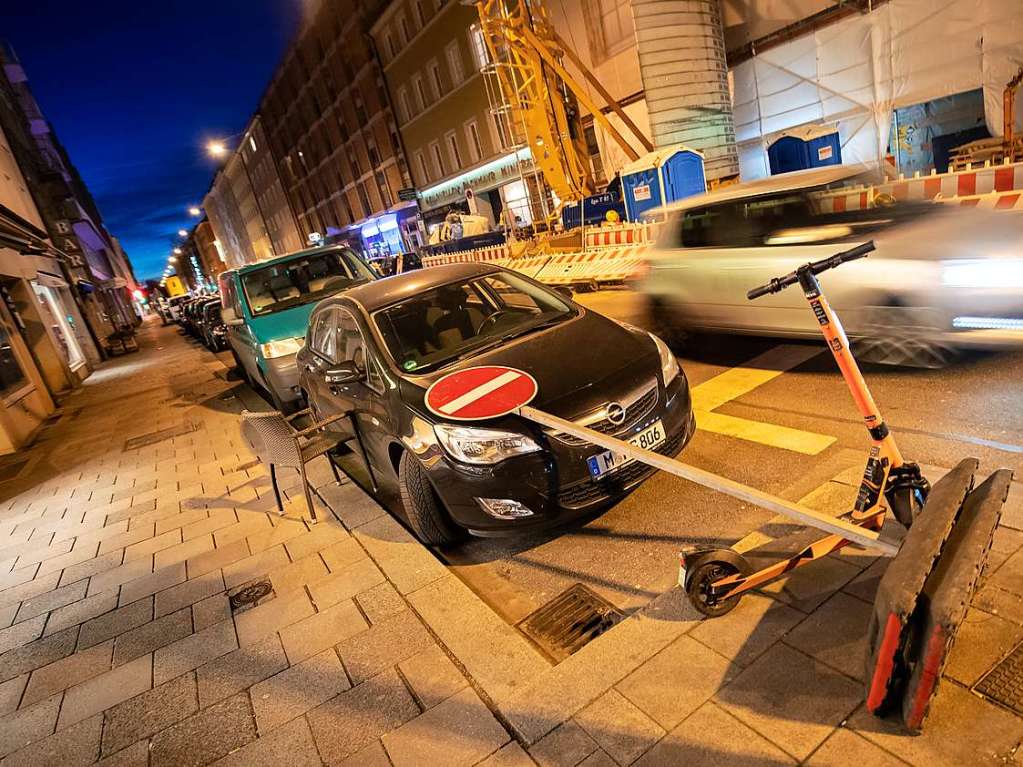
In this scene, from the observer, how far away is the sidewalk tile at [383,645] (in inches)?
115

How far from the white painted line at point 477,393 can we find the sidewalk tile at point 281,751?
68.6 inches

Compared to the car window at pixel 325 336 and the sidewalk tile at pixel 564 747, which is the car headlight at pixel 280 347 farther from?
the sidewalk tile at pixel 564 747

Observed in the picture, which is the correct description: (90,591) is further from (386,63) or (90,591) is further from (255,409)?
(386,63)

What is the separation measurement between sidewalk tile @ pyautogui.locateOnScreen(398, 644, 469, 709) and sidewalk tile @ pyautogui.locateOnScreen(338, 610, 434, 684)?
2.6 inches

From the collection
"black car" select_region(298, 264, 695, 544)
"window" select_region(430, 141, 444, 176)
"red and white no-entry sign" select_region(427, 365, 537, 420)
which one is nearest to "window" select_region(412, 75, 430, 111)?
"window" select_region(430, 141, 444, 176)

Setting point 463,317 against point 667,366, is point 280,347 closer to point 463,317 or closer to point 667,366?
point 463,317

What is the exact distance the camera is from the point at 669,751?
2043 millimetres

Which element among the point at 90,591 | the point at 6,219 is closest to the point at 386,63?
the point at 6,219

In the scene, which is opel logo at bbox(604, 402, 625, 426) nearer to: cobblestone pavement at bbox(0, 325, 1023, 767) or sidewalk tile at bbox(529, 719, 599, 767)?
cobblestone pavement at bbox(0, 325, 1023, 767)

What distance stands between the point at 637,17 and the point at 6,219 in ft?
56.3

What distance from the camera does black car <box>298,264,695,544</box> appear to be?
330 centimetres

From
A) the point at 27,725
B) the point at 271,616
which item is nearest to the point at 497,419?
the point at 271,616

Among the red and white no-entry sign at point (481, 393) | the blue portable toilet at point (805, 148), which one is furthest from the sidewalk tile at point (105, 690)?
the blue portable toilet at point (805, 148)

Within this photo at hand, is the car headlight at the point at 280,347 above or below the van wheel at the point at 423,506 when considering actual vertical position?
above
